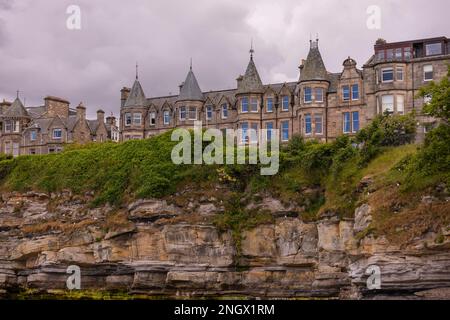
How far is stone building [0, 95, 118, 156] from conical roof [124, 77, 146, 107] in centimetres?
735

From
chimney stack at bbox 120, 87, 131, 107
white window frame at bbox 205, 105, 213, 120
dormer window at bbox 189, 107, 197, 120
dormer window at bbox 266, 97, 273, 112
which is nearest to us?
dormer window at bbox 266, 97, 273, 112

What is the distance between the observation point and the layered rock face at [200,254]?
3631 centimetres

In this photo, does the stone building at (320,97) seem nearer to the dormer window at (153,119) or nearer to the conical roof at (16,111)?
the dormer window at (153,119)

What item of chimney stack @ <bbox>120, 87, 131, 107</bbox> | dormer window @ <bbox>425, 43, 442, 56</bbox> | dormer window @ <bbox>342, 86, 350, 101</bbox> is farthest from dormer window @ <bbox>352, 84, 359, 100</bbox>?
chimney stack @ <bbox>120, 87, 131, 107</bbox>

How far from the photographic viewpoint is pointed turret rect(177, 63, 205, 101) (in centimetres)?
6850

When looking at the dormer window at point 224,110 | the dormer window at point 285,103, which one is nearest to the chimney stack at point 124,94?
the dormer window at point 224,110

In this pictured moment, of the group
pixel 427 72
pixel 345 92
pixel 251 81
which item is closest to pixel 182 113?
pixel 251 81

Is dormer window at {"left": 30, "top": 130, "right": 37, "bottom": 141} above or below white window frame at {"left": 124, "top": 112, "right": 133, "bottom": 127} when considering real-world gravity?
below

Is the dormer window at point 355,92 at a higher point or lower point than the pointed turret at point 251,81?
lower

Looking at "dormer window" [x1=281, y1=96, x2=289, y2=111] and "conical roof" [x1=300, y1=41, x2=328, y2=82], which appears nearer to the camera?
"conical roof" [x1=300, y1=41, x2=328, y2=82]

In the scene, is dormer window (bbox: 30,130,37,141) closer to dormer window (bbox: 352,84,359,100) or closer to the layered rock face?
the layered rock face

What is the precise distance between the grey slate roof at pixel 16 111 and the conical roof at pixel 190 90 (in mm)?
20379
